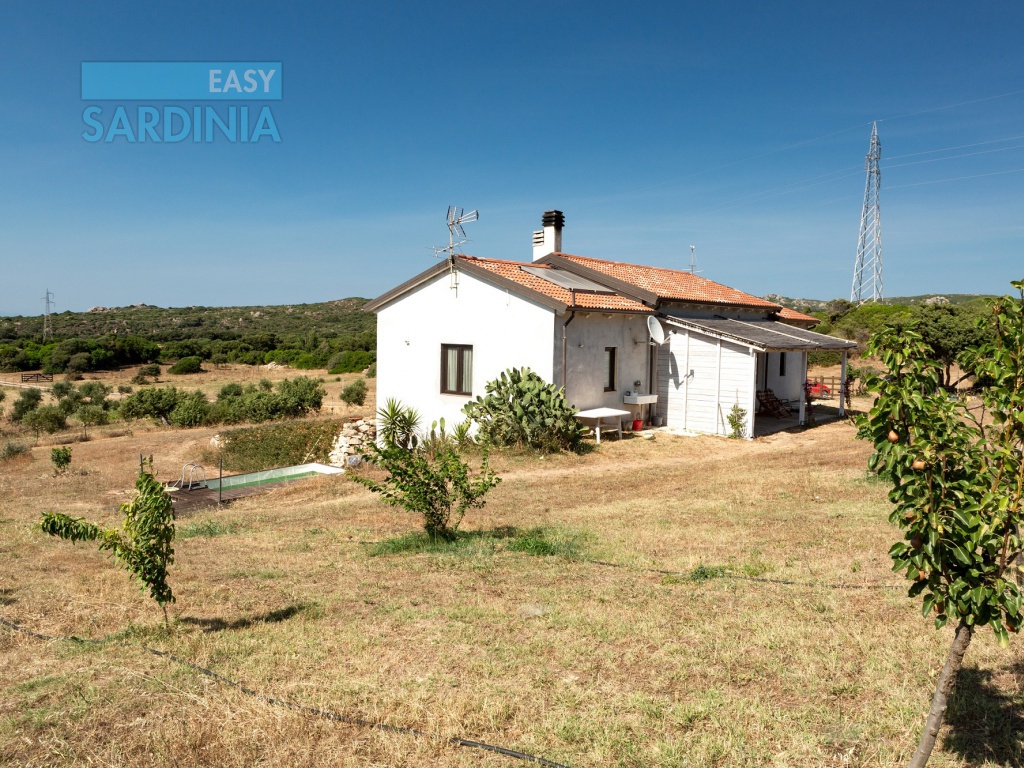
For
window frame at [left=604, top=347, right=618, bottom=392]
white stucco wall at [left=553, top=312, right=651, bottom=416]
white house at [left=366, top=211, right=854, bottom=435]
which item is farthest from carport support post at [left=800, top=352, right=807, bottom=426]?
window frame at [left=604, top=347, right=618, bottom=392]

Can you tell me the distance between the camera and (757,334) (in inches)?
818

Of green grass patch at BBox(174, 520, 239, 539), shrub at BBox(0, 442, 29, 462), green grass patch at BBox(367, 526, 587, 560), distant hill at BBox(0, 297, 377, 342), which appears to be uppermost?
distant hill at BBox(0, 297, 377, 342)

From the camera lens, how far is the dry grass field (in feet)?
13.6

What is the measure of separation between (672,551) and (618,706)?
4093 mm

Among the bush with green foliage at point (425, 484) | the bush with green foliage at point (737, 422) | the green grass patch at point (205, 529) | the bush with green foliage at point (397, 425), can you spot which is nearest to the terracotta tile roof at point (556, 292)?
the bush with green foliage at point (737, 422)

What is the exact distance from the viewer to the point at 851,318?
49.8 m

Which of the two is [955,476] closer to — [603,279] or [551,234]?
[603,279]

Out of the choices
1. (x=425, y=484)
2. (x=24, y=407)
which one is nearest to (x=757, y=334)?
(x=425, y=484)

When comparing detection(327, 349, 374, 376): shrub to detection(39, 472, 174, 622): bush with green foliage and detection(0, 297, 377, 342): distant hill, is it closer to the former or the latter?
detection(0, 297, 377, 342): distant hill

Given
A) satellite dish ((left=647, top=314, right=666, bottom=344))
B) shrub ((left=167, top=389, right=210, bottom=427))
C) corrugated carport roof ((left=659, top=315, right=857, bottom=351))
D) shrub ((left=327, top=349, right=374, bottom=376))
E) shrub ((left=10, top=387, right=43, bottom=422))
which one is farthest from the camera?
shrub ((left=327, top=349, right=374, bottom=376))

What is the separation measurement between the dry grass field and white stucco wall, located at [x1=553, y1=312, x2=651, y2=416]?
8.28m

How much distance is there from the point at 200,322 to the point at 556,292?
312ft

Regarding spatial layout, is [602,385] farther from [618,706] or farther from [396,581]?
[618,706]

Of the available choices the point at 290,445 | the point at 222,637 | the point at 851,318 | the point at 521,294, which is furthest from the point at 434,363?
the point at 851,318
